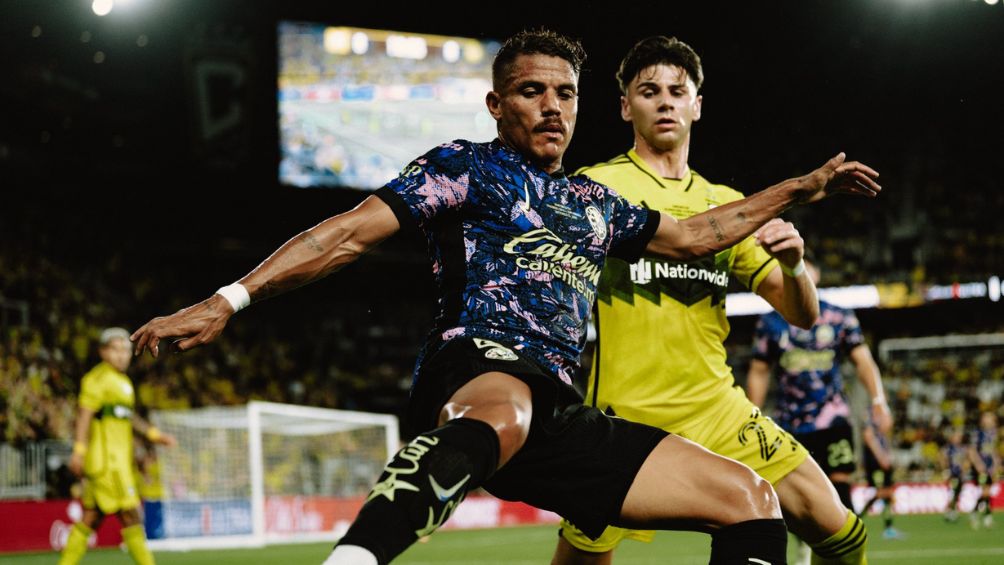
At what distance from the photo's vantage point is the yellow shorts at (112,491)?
10273 millimetres

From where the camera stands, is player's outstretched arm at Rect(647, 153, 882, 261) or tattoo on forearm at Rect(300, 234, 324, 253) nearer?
tattoo on forearm at Rect(300, 234, 324, 253)

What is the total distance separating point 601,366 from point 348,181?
20.1 meters

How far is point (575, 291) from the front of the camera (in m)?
3.52

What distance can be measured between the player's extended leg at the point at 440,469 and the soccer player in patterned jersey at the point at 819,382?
19.6 feet

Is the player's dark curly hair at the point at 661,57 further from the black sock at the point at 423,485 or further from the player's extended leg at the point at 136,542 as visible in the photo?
the player's extended leg at the point at 136,542

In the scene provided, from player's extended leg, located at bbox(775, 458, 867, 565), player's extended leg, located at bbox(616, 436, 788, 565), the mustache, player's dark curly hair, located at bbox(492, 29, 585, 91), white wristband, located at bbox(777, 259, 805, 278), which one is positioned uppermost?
player's dark curly hair, located at bbox(492, 29, 585, 91)

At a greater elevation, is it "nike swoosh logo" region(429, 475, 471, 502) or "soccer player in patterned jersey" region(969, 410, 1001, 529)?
"nike swoosh logo" region(429, 475, 471, 502)

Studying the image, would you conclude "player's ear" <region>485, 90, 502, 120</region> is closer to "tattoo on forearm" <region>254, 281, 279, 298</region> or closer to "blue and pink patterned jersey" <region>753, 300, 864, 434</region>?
"tattoo on forearm" <region>254, 281, 279, 298</region>

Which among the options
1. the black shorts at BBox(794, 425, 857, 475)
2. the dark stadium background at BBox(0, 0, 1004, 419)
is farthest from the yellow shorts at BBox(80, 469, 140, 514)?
the dark stadium background at BBox(0, 0, 1004, 419)

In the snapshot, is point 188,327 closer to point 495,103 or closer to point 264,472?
point 495,103

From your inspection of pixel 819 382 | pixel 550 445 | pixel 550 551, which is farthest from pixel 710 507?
pixel 550 551

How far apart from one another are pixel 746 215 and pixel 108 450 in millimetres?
8221

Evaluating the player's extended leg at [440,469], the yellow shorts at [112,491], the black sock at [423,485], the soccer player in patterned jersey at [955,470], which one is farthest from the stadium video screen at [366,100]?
the black sock at [423,485]

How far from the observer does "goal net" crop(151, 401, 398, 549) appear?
16.4 metres
